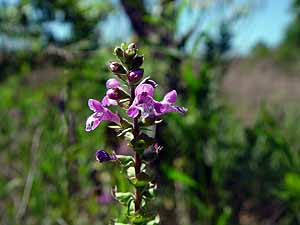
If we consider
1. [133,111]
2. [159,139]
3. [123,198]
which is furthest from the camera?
[159,139]

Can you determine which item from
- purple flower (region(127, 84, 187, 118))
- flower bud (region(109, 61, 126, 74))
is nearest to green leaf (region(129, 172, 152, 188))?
purple flower (region(127, 84, 187, 118))

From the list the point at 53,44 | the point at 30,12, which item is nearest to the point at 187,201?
the point at 53,44

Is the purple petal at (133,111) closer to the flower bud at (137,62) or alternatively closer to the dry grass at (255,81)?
the flower bud at (137,62)

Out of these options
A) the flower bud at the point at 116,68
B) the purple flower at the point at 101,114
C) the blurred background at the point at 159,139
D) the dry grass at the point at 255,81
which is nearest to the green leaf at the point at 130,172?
the purple flower at the point at 101,114

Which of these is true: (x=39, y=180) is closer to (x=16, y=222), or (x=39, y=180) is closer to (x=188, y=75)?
(x=16, y=222)

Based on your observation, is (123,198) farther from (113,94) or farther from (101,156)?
(113,94)

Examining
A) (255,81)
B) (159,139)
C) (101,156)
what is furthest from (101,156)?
(255,81)

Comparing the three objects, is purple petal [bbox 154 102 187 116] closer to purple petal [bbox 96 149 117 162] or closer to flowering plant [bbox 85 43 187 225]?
flowering plant [bbox 85 43 187 225]
